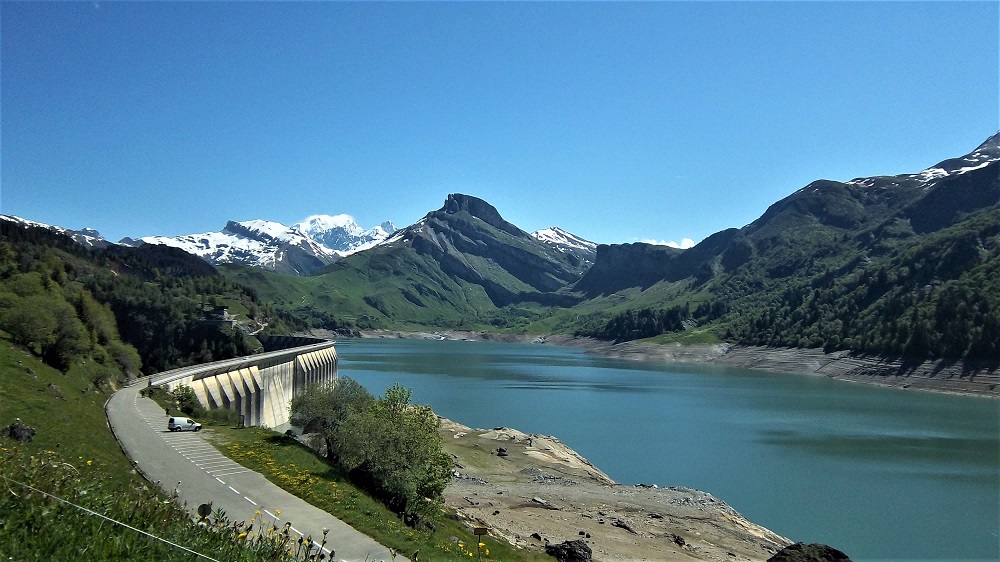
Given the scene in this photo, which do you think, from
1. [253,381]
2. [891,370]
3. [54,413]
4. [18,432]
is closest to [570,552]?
[18,432]

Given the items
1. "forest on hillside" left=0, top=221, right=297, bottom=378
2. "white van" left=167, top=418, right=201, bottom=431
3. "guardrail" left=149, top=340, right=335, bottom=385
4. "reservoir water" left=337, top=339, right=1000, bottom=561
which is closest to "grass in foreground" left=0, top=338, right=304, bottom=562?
"white van" left=167, top=418, right=201, bottom=431

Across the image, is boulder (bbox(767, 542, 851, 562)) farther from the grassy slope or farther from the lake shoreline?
the lake shoreline

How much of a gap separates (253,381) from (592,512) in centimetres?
4928

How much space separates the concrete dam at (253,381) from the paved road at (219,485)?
49.2ft

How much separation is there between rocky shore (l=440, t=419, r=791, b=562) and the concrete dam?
16211 mm

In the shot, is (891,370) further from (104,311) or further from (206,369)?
(104,311)

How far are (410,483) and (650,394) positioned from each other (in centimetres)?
10057

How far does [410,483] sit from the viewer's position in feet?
93.8

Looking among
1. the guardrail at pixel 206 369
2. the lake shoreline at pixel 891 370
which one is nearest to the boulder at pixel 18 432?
the guardrail at pixel 206 369

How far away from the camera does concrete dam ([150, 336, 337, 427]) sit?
208 ft

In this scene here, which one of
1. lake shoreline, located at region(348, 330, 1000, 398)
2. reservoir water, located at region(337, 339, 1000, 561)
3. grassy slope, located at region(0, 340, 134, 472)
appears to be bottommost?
reservoir water, located at region(337, 339, 1000, 561)

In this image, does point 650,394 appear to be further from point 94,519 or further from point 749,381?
point 94,519

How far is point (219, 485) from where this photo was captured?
24.8m

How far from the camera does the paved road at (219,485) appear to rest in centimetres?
2024
